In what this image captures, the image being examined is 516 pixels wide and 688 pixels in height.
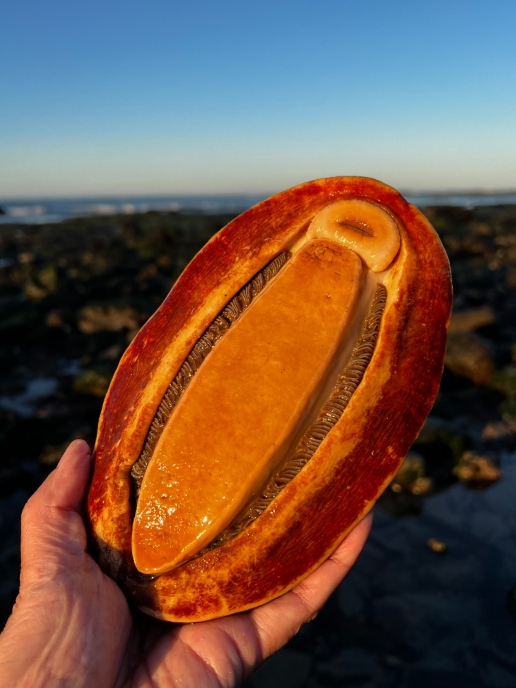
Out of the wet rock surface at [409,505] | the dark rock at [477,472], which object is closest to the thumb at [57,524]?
the wet rock surface at [409,505]

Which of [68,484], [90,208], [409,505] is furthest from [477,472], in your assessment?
[90,208]

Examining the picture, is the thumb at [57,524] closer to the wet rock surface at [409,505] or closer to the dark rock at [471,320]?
the wet rock surface at [409,505]

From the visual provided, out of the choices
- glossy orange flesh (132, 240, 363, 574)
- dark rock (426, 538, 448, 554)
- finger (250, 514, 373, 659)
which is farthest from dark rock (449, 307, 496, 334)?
glossy orange flesh (132, 240, 363, 574)

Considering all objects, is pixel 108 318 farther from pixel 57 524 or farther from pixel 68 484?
pixel 57 524

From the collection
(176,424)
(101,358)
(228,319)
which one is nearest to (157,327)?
(228,319)

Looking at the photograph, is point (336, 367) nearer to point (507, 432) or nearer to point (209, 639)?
point (209, 639)
